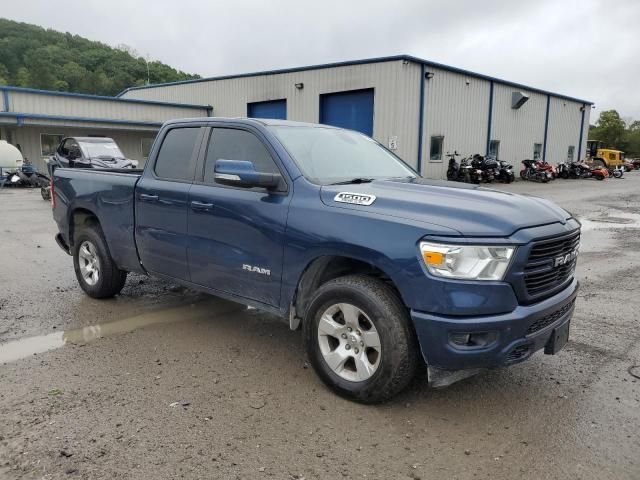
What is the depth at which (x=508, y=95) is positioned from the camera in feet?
97.8

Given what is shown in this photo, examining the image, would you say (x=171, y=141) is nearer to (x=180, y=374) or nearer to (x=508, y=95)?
(x=180, y=374)

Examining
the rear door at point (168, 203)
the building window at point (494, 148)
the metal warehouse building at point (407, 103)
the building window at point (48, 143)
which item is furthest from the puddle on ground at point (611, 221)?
the building window at point (48, 143)

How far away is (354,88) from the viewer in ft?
75.8

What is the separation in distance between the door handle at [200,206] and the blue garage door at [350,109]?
18843mm

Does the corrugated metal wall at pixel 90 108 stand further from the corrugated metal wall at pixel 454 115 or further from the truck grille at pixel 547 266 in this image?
the truck grille at pixel 547 266

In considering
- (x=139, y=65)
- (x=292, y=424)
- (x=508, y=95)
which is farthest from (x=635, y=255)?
(x=139, y=65)

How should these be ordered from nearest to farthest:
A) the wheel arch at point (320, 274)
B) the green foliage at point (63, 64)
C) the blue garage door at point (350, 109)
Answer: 1. the wheel arch at point (320, 274)
2. the blue garage door at point (350, 109)
3. the green foliage at point (63, 64)

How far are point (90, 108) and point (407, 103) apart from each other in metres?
16.5

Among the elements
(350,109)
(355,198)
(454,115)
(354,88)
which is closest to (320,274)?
(355,198)

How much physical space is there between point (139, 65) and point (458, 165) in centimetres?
4695

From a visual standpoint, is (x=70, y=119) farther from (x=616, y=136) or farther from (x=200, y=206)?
(x=616, y=136)

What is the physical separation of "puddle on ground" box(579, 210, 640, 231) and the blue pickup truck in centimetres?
917

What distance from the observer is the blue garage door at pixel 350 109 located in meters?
23.0

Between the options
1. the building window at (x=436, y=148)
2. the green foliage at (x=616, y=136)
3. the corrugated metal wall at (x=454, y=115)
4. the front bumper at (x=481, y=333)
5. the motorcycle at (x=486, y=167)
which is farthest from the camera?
the green foliage at (x=616, y=136)
